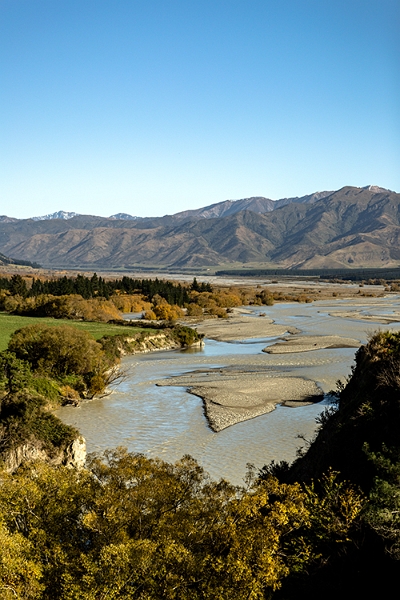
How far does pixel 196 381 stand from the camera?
39.9m

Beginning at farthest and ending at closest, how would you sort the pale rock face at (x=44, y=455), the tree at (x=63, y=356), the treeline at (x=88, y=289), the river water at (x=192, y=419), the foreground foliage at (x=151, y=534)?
1. the treeline at (x=88, y=289)
2. the tree at (x=63, y=356)
3. the river water at (x=192, y=419)
4. the pale rock face at (x=44, y=455)
5. the foreground foliage at (x=151, y=534)

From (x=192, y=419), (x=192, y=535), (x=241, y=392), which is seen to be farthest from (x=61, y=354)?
(x=192, y=535)

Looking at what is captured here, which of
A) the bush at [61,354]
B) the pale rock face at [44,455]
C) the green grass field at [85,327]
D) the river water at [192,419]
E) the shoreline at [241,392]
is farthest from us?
the green grass field at [85,327]

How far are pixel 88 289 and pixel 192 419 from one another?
66849 millimetres

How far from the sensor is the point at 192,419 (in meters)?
29.9

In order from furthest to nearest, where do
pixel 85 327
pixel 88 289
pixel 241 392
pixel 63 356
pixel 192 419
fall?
pixel 88 289 → pixel 85 327 → pixel 63 356 → pixel 241 392 → pixel 192 419

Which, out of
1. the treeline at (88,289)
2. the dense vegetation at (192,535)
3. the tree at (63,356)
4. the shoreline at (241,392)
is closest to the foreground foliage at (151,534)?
the dense vegetation at (192,535)

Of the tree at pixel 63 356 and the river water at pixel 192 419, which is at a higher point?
the tree at pixel 63 356

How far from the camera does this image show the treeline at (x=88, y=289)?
87188 millimetres

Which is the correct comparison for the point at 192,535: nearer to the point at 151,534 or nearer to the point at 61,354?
the point at 151,534

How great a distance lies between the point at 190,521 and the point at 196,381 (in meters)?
29.0

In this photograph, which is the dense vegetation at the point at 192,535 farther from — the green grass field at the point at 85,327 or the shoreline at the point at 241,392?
the green grass field at the point at 85,327

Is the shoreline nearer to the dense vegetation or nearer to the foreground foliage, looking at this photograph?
the dense vegetation

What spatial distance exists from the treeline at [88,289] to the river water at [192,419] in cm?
4013
